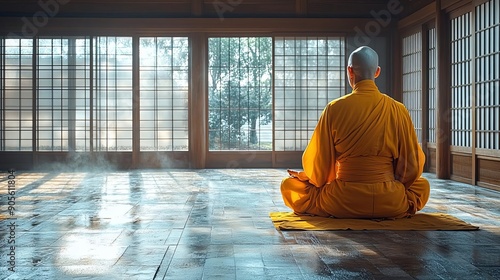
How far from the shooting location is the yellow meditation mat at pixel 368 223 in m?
3.65

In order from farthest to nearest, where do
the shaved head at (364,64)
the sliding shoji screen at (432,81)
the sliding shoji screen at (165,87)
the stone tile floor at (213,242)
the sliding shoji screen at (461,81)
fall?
the sliding shoji screen at (165,87) → the sliding shoji screen at (432,81) → the sliding shoji screen at (461,81) → the shaved head at (364,64) → the stone tile floor at (213,242)

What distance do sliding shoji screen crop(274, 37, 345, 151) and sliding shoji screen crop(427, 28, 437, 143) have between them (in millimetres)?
1609

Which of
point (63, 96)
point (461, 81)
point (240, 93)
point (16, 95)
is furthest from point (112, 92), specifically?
point (461, 81)

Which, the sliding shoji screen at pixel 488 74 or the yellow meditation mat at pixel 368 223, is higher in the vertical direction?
the sliding shoji screen at pixel 488 74

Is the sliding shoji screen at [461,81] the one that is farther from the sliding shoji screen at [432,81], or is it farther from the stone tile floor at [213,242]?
the stone tile floor at [213,242]

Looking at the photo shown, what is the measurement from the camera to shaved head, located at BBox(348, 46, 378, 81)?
405cm

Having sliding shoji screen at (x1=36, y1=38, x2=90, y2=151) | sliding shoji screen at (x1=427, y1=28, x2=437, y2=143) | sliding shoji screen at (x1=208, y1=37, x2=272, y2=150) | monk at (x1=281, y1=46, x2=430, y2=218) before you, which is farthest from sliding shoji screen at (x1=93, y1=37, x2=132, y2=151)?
monk at (x1=281, y1=46, x2=430, y2=218)

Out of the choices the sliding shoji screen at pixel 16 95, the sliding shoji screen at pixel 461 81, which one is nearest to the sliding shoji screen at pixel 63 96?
the sliding shoji screen at pixel 16 95

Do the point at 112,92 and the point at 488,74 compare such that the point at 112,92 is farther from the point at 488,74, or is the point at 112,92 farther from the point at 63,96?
the point at 488,74

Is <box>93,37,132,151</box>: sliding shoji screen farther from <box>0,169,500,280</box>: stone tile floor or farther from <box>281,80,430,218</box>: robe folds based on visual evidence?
<box>281,80,430,218</box>: robe folds

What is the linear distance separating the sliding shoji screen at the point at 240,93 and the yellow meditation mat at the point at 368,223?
16.6ft

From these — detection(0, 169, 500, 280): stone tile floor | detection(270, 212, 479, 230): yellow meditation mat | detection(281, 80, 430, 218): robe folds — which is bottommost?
detection(0, 169, 500, 280): stone tile floor

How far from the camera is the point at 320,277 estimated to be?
8.06ft

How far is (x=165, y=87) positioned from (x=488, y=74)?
458 cm
